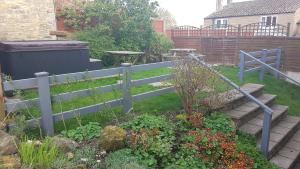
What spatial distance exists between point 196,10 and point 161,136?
193 ft

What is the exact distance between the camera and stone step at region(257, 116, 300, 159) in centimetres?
474

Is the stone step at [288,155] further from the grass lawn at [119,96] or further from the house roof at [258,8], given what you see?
the house roof at [258,8]

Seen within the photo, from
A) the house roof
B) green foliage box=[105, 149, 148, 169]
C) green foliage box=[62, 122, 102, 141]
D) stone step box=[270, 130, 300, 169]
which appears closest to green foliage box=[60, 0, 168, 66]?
green foliage box=[62, 122, 102, 141]

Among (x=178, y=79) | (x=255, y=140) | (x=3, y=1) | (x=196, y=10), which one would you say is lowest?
(x=255, y=140)

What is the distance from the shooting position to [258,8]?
2780 centimetres

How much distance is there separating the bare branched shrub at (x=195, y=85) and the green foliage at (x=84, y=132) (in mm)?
1621

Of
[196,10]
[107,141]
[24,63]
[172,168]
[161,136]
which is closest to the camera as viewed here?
[172,168]

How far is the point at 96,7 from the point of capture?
1060 centimetres

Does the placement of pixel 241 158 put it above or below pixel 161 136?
below

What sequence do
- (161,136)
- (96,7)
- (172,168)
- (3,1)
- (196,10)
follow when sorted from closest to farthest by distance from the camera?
(172,168)
(161,136)
(3,1)
(96,7)
(196,10)

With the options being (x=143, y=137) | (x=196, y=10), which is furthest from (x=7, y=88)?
(x=196, y=10)

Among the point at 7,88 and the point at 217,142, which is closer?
the point at 7,88

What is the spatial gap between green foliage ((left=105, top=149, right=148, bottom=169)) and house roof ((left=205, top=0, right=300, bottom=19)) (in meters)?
26.2

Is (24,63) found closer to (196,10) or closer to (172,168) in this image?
(172,168)
